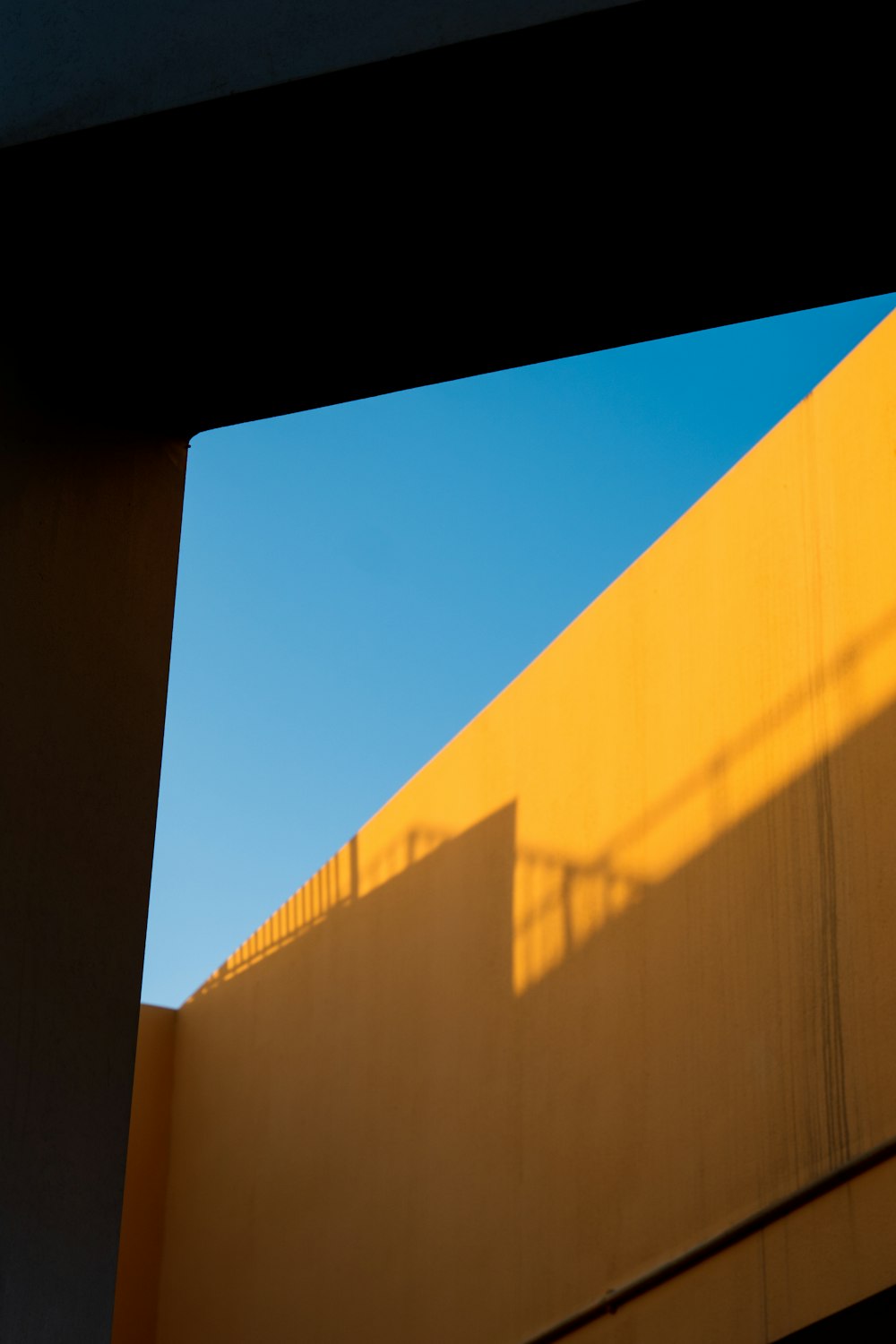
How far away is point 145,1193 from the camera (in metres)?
9.47

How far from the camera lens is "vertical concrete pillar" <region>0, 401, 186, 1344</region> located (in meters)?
2.39

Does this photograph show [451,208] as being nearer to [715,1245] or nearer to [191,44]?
[191,44]

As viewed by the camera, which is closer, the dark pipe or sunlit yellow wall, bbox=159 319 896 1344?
the dark pipe

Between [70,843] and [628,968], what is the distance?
3.37 metres

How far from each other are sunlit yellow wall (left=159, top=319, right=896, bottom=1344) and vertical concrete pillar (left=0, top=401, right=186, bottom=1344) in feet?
7.65

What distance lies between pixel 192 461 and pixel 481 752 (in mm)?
4121

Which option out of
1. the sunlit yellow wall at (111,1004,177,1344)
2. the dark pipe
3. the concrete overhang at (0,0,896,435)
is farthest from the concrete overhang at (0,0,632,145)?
the sunlit yellow wall at (111,1004,177,1344)

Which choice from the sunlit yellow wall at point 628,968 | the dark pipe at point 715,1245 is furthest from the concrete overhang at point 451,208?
the dark pipe at point 715,1245

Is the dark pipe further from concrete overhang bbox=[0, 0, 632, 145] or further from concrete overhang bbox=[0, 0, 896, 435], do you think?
concrete overhang bbox=[0, 0, 632, 145]

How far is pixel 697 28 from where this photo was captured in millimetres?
1969

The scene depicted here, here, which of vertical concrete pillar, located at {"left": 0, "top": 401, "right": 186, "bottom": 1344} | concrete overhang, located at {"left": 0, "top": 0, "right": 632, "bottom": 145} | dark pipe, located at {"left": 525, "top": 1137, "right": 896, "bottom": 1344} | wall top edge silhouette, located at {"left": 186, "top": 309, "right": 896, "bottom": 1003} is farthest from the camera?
wall top edge silhouette, located at {"left": 186, "top": 309, "right": 896, "bottom": 1003}

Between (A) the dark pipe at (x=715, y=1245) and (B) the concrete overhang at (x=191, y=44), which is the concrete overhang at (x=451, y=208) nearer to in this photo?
(B) the concrete overhang at (x=191, y=44)

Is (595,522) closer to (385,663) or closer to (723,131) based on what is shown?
(385,663)

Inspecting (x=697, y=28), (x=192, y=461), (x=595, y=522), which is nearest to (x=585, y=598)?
(x=192, y=461)
